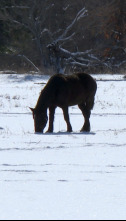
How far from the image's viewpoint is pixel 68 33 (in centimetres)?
4031

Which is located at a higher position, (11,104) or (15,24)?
(15,24)

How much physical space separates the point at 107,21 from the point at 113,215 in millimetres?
33118

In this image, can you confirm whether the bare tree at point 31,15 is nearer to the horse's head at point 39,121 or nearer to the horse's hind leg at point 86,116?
the horse's hind leg at point 86,116

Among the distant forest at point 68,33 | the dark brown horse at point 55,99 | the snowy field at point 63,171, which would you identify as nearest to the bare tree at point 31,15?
the distant forest at point 68,33

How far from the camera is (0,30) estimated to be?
40469mm

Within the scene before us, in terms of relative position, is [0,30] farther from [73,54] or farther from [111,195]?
[111,195]

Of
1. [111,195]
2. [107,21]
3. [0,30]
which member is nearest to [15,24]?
[0,30]

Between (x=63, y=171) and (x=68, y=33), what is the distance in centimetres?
3231

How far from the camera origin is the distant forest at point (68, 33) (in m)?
37.3

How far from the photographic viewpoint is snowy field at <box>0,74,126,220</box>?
6.09 m

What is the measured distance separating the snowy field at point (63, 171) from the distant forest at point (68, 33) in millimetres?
19909

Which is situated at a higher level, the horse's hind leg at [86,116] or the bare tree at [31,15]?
the bare tree at [31,15]

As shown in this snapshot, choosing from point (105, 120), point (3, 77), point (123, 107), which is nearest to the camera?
point (105, 120)

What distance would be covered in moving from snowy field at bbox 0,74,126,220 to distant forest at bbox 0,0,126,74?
19.9m
